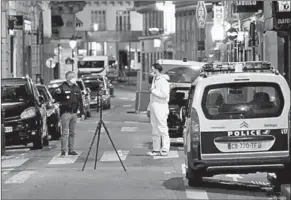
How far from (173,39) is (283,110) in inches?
2947

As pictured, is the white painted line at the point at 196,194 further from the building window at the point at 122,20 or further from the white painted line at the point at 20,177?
the building window at the point at 122,20

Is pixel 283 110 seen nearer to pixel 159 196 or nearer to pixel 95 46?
pixel 159 196

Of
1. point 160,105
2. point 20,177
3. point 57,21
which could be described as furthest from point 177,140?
point 57,21

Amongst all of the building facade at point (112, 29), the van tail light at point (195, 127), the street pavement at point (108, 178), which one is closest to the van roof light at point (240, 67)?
the van tail light at point (195, 127)

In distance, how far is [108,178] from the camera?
619 inches

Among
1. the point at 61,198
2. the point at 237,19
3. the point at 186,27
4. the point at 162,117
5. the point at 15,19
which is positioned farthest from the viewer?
the point at 186,27

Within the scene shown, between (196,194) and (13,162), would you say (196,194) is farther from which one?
(13,162)

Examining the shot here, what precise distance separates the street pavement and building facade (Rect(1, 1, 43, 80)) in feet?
66.0

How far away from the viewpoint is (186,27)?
82938mm

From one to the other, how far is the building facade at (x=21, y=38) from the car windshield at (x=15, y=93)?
714 inches

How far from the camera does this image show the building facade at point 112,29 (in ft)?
398

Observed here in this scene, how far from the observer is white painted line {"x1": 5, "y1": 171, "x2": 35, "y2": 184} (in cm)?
1556

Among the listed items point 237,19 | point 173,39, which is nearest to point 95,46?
point 173,39

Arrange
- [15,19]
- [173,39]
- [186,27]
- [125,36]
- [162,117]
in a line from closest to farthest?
[162,117] < [15,19] < [186,27] < [173,39] < [125,36]
